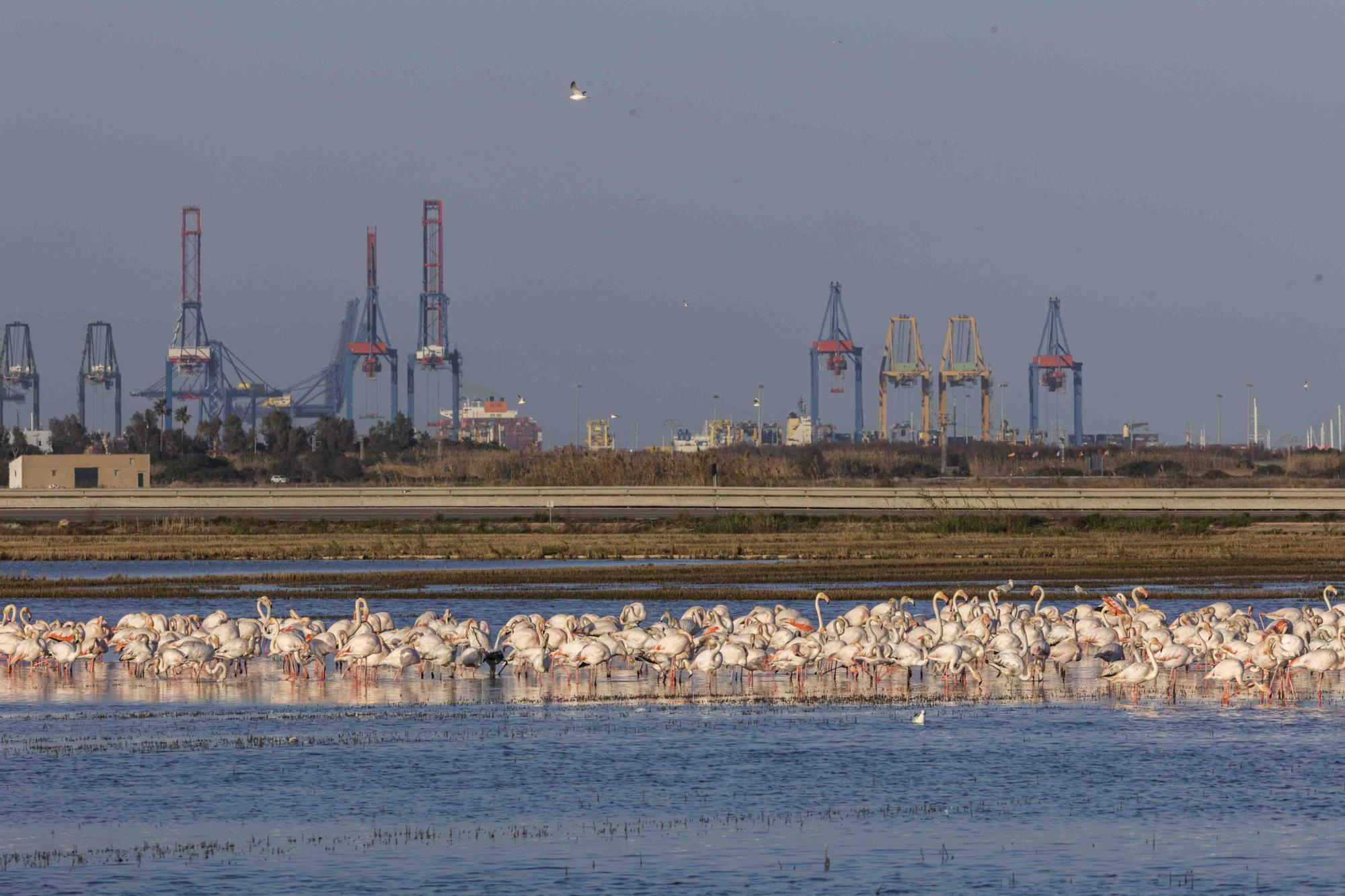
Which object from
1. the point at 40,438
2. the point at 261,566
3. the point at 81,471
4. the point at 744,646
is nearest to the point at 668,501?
the point at 261,566

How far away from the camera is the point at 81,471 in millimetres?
107062

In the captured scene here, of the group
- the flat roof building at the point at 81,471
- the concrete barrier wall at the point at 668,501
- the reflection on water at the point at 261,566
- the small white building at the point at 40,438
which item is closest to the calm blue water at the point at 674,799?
the reflection on water at the point at 261,566

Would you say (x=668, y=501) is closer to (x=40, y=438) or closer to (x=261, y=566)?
(x=261, y=566)

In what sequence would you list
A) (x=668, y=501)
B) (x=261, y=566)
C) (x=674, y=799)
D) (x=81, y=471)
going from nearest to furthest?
(x=674, y=799) < (x=261, y=566) < (x=668, y=501) < (x=81, y=471)

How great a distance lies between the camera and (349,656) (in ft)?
80.5

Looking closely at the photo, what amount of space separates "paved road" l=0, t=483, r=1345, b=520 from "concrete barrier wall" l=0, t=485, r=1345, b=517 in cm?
7

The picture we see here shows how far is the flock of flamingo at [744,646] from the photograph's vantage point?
77.6 feet

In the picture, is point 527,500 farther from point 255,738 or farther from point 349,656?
point 255,738

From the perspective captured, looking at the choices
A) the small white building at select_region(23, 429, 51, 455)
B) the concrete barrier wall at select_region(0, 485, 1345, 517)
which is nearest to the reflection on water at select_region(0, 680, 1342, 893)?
the concrete barrier wall at select_region(0, 485, 1345, 517)

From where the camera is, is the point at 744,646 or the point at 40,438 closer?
the point at 744,646

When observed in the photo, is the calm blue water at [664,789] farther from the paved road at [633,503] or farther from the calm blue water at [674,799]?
the paved road at [633,503]

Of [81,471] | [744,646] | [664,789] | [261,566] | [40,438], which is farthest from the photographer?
[40,438]

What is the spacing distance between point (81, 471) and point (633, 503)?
155 feet

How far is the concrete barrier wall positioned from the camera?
6731 centimetres
